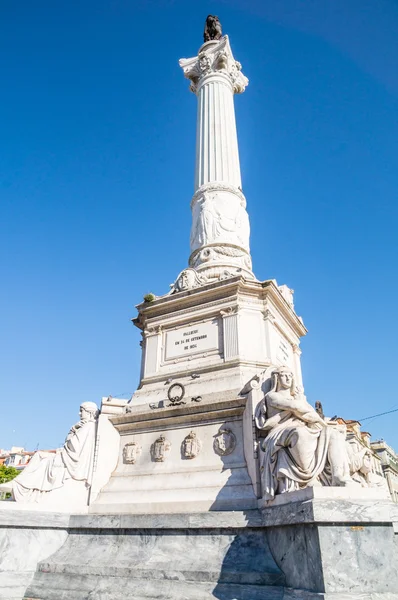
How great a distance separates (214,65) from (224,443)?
14250mm

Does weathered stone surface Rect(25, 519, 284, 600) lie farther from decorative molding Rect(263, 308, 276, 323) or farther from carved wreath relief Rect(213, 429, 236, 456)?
decorative molding Rect(263, 308, 276, 323)

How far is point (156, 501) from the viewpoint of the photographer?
8.52m

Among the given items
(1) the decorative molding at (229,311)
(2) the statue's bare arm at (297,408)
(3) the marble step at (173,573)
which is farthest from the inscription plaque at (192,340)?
(3) the marble step at (173,573)

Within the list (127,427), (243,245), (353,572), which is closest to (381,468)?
(243,245)

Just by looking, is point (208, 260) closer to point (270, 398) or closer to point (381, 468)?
point (270, 398)

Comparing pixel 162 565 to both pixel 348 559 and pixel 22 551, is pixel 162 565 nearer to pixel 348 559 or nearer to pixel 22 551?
pixel 22 551

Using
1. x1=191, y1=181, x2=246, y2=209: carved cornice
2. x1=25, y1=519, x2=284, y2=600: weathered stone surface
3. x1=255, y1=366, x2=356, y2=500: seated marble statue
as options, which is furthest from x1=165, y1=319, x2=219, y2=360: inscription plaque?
x1=191, y1=181, x2=246, y2=209: carved cornice

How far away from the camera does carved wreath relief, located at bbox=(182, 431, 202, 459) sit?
28.7 ft

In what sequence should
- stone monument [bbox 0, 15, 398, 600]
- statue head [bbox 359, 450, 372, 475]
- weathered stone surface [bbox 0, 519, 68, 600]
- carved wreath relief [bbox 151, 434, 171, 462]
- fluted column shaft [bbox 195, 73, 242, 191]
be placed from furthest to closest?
fluted column shaft [bbox 195, 73, 242, 191], carved wreath relief [bbox 151, 434, 171, 462], statue head [bbox 359, 450, 372, 475], weathered stone surface [bbox 0, 519, 68, 600], stone monument [bbox 0, 15, 398, 600]

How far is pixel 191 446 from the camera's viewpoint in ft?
28.9

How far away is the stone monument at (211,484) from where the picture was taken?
18.3ft

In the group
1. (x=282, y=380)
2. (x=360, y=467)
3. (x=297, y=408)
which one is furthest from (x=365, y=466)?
(x=282, y=380)

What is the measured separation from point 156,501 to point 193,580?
7.11 feet

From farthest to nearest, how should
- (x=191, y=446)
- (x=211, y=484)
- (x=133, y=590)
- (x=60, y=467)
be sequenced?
1. (x=60, y=467)
2. (x=191, y=446)
3. (x=211, y=484)
4. (x=133, y=590)
